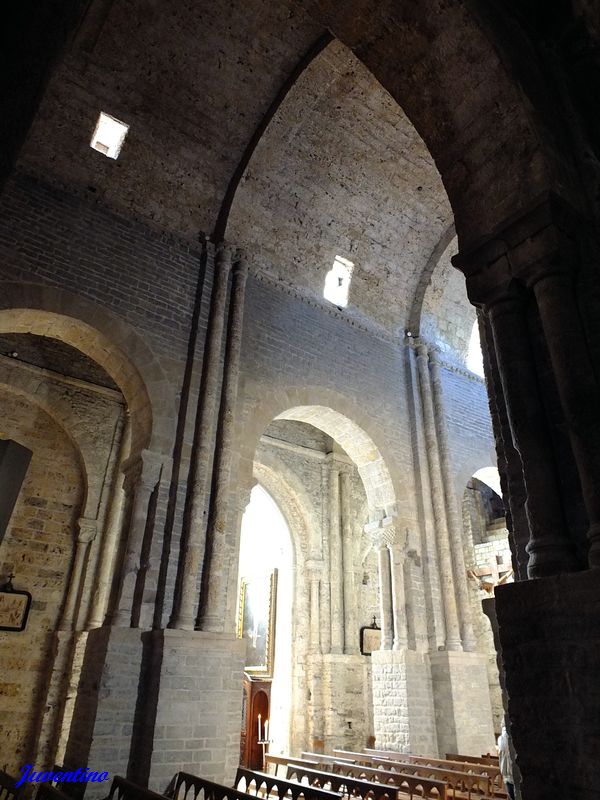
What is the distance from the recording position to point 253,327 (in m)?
10.0

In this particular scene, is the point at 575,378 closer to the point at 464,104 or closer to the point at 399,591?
the point at 464,104

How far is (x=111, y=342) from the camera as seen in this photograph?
825cm

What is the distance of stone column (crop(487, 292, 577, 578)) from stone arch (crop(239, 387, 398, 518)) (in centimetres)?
645

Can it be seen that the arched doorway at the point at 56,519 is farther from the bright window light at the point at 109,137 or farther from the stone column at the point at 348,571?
the stone column at the point at 348,571

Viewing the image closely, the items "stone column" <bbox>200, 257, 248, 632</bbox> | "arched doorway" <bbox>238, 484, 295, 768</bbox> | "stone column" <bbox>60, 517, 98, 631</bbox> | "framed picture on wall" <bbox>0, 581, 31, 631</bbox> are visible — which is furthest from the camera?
"arched doorway" <bbox>238, 484, 295, 768</bbox>

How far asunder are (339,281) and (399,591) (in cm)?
645

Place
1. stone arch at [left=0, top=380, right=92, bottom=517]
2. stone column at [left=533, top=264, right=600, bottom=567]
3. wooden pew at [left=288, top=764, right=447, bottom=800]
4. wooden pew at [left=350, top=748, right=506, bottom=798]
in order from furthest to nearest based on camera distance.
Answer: stone arch at [left=0, top=380, right=92, bottom=517], wooden pew at [left=350, top=748, right=506, bottom=798], wooden pew at [left=288, top=764, right=447, bottom=800], stone column at [left=533, top=264, right=600, bottom=567]

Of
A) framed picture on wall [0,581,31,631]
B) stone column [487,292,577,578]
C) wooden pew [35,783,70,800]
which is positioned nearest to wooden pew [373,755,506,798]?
A: wooden pew [35,783,70,800]

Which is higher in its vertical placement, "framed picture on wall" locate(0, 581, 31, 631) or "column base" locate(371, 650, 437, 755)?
"framed picture on wall" locate(0, 581, 31, 631)

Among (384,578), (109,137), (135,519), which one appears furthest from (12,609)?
(109,137)

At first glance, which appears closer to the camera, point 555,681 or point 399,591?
point 555,681

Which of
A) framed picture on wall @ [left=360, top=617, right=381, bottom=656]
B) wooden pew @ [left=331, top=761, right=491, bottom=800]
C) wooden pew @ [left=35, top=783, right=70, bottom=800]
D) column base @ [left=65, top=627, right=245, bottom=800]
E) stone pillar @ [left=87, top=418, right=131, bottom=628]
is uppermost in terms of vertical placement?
stone pillar @ [left=87, top=418, right=131, bottom=628]

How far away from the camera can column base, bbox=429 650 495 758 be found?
29.5ft

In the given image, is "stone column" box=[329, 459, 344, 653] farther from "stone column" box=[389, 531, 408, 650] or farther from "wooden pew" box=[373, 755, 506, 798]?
"wooden pew" box=[373, 755, 506, 798]
